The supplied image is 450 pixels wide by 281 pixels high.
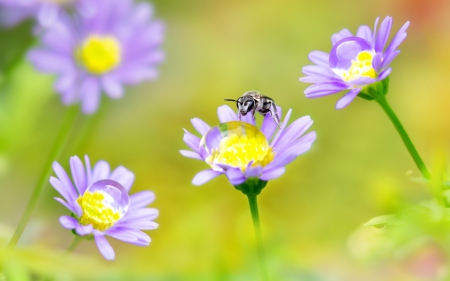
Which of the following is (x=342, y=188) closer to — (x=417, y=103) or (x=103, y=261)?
(x=417, y=103)

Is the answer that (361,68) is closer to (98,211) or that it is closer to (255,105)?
(255,105)

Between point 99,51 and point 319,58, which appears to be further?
point 99,51

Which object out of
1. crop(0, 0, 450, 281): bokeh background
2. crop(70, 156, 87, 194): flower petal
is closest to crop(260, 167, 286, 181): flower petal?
crop(70, 156, 87, 194): flower petal

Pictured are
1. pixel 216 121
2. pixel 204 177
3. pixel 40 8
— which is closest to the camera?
pixel 204 177

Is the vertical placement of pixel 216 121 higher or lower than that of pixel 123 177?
higher

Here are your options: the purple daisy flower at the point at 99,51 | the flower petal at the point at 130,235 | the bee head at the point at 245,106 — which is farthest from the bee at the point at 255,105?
the purple daisy flower at the point at 99,51

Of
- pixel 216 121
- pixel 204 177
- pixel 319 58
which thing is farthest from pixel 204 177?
pixel 216 121

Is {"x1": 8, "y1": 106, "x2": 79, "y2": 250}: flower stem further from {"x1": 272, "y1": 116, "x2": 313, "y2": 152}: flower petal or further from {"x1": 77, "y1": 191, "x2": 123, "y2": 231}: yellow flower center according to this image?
{"x1": 272, "y1": 116, "x2": 313, "y2": 152}: flower petal

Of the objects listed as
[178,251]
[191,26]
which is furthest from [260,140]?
[191,26]
